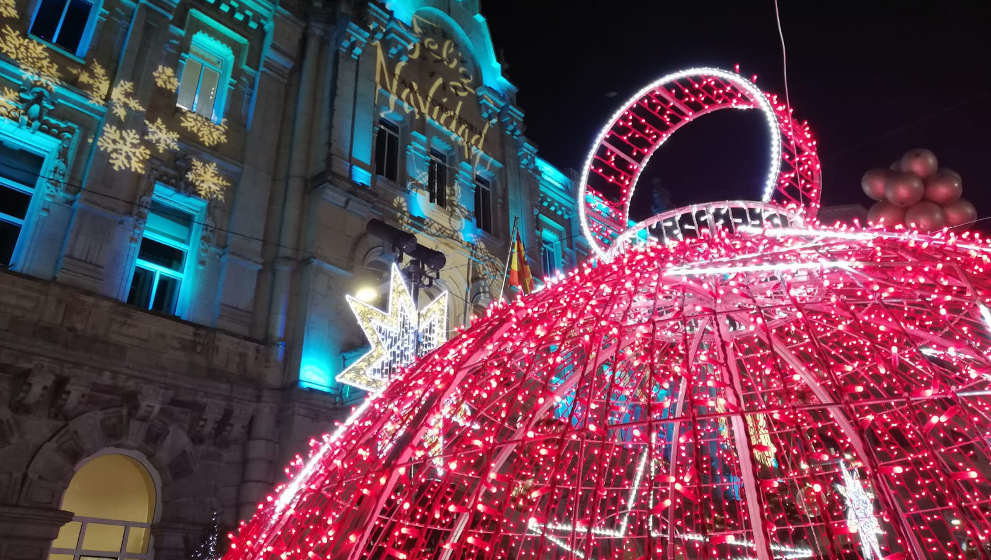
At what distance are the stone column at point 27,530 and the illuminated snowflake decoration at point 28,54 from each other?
6642 millimetres

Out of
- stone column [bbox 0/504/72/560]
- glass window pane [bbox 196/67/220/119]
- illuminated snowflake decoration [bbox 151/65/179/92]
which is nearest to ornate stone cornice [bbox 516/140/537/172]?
glass window pane [bbox 196/67/220/119]

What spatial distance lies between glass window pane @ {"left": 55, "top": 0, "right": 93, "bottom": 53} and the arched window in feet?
23.2

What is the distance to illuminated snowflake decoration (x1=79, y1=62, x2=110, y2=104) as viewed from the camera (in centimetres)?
1070

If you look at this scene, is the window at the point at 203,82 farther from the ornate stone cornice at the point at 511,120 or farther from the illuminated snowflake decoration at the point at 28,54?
the ornate stone cornice at the point at 511,120

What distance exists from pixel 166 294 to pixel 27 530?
406 centimetres

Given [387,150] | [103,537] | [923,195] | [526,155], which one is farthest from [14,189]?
[923,195]

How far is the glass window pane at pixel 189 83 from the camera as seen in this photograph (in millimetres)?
12398

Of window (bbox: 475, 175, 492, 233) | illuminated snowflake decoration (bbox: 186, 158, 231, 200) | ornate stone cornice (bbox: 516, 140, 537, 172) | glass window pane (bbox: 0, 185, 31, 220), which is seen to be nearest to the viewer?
glass window pane (bbox: 0, 185, 31, 220)

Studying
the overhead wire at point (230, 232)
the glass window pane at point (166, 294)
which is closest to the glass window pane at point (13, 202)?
the overhead wire at point (230, 232)

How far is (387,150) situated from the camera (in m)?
15.5

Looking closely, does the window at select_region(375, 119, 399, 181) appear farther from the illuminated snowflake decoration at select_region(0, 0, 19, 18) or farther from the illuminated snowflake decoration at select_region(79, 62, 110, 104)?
the illuminated snowflake decoration at select_region(0, 0, 19, 18)

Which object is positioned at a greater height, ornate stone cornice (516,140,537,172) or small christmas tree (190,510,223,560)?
ornate stone cornice (516,140,537,172)

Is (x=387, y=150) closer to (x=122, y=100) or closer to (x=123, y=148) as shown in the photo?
(x=122, y=100)

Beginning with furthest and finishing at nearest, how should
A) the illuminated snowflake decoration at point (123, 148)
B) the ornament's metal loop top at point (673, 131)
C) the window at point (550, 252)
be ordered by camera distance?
the window at point (550, 252), the illuminated snowflake decoration at point (123, 148), the ornament's metal loop top at point (673, 131)
